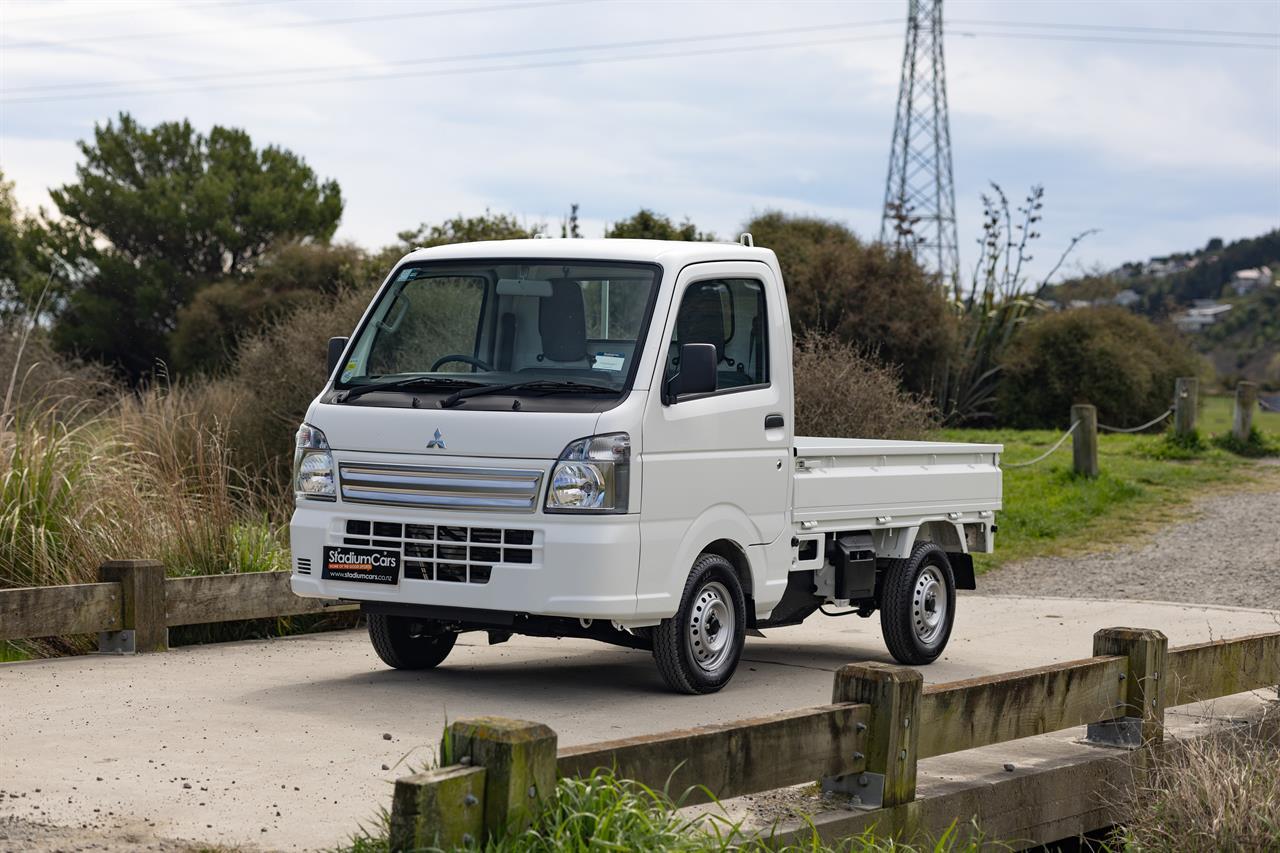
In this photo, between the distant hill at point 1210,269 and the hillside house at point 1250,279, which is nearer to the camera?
the hillside house at point 1250,279

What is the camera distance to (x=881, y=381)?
18609 millimetres

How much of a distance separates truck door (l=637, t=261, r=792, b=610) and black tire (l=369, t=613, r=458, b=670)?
173 centimetres

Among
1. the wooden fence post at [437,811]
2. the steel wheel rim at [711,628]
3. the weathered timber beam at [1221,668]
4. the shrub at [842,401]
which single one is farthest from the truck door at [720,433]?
the shrub at [842,401]

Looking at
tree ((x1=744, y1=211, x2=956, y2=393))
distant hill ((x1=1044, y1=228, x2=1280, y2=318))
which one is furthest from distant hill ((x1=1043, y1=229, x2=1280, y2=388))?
tree ((x1=744, y1=211, x2=956, y2=393))

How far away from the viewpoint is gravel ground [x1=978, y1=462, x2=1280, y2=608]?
15.4m

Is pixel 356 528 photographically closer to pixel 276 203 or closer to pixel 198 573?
pixel 198 573

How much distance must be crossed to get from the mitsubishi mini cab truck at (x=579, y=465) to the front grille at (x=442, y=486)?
0.04ft

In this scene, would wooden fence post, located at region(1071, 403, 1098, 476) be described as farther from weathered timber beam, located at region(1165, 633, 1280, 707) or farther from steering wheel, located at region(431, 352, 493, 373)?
steering wheel, located at region(431, 352, 493, 373)

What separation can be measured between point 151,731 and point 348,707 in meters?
1.07

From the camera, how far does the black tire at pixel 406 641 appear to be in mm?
9258

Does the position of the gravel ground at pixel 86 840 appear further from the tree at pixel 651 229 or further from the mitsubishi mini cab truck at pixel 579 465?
the tree at pixel 651 229

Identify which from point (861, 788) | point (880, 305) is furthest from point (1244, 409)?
point (861, 788)

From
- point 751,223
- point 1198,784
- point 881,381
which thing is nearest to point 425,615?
point 1198,784

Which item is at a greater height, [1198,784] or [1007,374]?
[1007,374]
